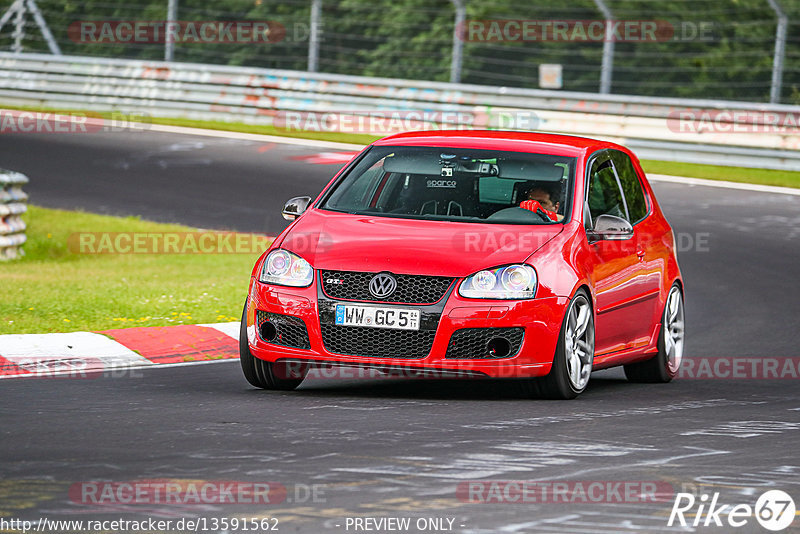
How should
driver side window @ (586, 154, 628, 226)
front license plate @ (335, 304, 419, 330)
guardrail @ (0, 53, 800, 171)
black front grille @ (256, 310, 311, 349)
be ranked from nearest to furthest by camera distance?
1. front license plate @ (335, 304, 419, 330)
2. black front grille @ (256, 310, 311, 349)
3. driver side window @ (586, 154, 628, 226)
4. guardrail @ (0, 53, 800, 171)

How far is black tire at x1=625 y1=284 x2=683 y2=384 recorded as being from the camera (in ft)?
33.8

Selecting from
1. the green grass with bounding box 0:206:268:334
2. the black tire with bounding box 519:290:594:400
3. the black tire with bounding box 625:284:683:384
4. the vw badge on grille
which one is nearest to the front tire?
the black tire with bounding box 519:290:594:400

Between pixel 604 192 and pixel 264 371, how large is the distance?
8.27 ft

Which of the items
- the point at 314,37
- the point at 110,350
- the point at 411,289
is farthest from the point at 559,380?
the point at 314,37

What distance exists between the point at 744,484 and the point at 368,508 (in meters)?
1.66

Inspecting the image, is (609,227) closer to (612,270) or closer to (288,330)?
(612,270)

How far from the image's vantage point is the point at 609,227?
9.18 metres

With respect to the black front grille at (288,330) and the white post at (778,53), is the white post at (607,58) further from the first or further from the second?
the black front grille at (288,330)

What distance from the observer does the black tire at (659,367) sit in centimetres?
1030

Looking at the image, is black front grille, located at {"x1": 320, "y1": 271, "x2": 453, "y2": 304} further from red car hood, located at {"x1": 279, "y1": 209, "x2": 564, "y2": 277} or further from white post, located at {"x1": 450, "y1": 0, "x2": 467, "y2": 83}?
white post, located at {"x1": 450, "y1": 0, "x2": 467, "y2": 83}

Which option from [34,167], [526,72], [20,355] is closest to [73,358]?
[20,355]

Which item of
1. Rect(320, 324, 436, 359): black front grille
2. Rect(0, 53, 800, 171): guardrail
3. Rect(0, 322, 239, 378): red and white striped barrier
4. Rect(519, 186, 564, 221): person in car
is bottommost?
Rect(0, 322, 239, 378): red and white striped barrier

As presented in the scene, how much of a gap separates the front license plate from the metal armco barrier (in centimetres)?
811

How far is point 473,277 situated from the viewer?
8.40 m
